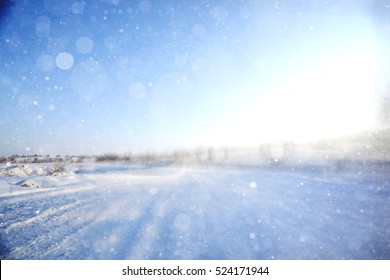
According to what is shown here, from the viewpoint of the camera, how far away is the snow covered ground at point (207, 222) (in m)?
4.65

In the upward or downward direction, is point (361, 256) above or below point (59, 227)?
below

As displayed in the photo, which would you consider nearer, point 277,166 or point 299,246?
point 299,246

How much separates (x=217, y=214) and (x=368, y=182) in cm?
636

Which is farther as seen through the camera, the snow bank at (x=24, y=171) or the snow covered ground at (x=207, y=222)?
the snow bank at (x=24, y=171)

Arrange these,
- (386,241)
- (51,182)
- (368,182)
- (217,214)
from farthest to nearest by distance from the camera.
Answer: (51,182)
(368,182)
(217,214)
(386,241)

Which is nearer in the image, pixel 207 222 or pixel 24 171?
pixel 207 222

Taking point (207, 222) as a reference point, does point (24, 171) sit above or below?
above

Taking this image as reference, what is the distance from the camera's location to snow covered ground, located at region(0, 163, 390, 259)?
4652 mm

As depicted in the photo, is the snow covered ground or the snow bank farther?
the snow bank

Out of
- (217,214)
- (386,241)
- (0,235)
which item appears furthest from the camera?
(217,214)

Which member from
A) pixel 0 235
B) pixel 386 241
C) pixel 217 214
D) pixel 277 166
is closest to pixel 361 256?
pixel 386 241

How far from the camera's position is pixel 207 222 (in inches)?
232
